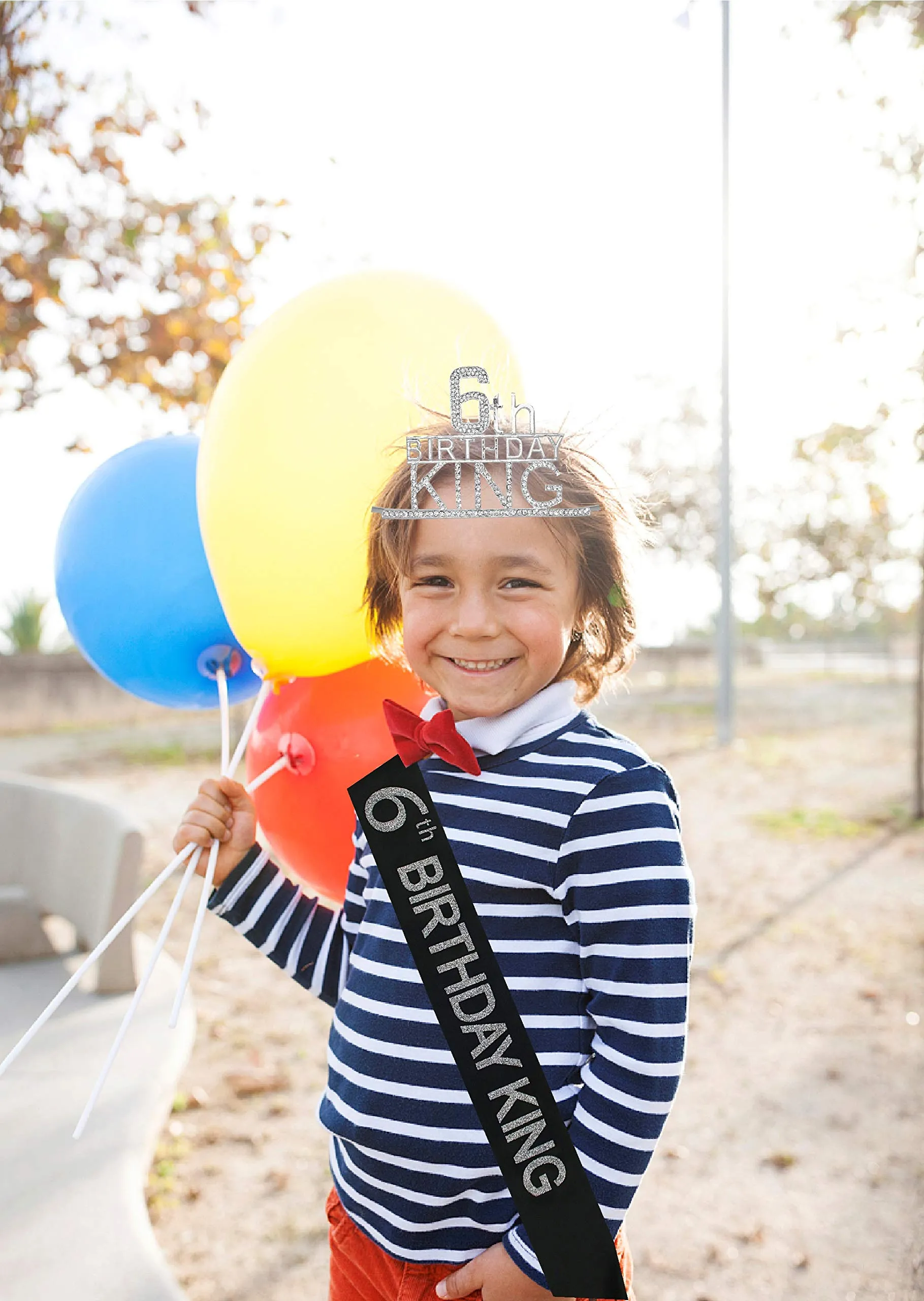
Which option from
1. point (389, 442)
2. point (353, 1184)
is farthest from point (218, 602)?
point (353, 1184)

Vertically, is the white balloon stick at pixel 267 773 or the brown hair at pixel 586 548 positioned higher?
the brown hair at pixel 586 548

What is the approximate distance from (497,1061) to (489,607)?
0.57 metres

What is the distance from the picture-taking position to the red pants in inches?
54.7

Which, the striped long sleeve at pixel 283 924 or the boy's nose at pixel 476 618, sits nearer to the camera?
the boy's nose at pixel 476 618

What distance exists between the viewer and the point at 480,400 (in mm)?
1520

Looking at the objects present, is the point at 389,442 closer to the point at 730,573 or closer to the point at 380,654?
the point at 380,654

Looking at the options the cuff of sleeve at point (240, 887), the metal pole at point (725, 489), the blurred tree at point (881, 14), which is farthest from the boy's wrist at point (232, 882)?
the metal pole at point (725, 489)

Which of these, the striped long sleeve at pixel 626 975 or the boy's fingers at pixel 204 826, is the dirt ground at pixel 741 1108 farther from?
the striped long sleeve at pixel 626 975

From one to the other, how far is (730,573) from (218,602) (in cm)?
945

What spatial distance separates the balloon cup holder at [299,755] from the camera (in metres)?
1.82

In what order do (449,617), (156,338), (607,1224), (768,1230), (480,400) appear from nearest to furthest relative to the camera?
1. (607,1224)
2. (449,617)
3. (480,400)
4. (768,1230)
5. (156,338)

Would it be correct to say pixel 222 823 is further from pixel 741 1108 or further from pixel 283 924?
pixel 741 1108

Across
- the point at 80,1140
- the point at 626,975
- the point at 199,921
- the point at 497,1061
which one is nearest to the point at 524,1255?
the point at 497,1061

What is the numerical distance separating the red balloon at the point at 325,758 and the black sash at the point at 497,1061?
43 cm
